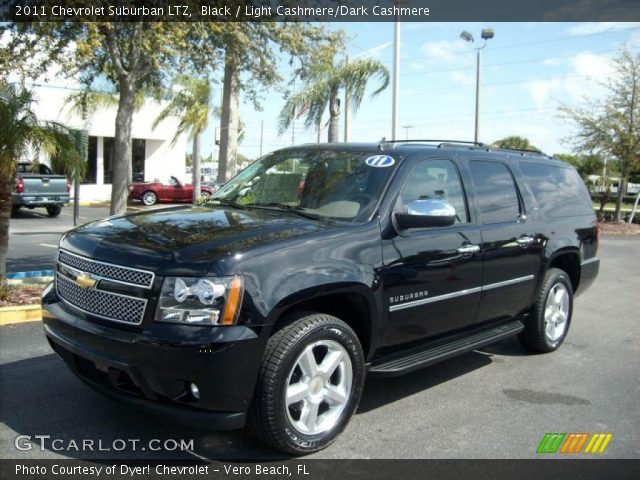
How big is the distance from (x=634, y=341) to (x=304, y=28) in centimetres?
672

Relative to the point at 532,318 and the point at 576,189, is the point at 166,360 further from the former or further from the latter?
the point at 576,189

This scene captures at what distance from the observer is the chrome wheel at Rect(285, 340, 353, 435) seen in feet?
11.9

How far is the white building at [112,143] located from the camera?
26078 mm

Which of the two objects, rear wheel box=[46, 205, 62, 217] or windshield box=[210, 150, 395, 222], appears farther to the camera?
rear wheel box=[46, 205, 62, 217]

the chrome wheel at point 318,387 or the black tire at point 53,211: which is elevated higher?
the black tire at point 53,211

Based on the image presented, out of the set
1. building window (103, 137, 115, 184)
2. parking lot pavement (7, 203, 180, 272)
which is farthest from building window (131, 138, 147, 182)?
parking lot pavement (7, 203, 180, 272)

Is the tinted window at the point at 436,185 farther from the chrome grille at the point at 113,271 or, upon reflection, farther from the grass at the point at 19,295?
the grass at the point at 19,295

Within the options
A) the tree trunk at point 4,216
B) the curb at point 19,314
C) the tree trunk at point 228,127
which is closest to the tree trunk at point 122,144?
the tree trunk at point 4,216

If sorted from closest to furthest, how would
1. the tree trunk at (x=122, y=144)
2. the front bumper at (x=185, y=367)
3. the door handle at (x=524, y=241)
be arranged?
the front bumper at (x=185, y=367) < the door handle at (x=524, y=241) < the tree trunk at (x=122, y=144)

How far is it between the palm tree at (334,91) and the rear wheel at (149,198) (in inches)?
389

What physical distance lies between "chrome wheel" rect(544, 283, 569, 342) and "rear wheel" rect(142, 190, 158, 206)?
22607 millimetres

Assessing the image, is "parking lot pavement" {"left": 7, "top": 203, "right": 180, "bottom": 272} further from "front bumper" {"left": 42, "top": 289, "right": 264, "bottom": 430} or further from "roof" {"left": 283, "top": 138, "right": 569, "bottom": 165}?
"front bumper" {"left": 42, "top": 289, "right": 264, "bottom": 430}

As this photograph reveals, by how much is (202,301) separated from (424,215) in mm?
1685

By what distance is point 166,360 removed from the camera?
3.23 metres
